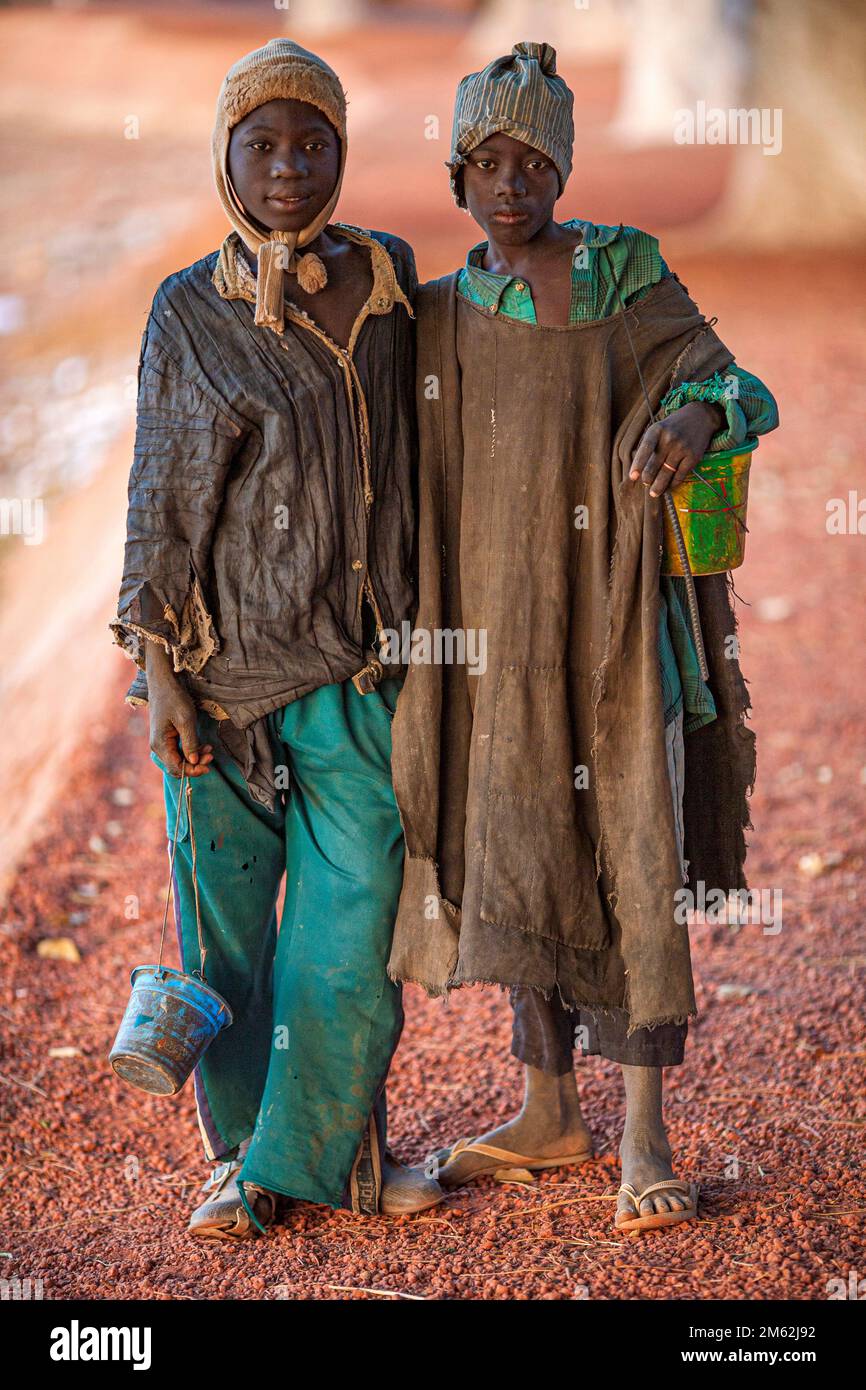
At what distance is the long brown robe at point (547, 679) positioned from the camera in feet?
9.55

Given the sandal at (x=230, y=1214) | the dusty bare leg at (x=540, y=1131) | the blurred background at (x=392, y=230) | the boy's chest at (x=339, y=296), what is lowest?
the sandal at (x=230, y=1214)

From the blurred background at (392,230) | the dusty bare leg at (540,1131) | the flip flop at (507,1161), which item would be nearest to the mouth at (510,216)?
the blurred background at (392,230)

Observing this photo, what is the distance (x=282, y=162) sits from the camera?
283 centimetres

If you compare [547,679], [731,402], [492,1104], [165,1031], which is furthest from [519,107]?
[492,1104]

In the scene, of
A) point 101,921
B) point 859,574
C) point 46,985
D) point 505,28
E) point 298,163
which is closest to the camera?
point 298,163

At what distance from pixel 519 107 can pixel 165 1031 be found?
1810mm

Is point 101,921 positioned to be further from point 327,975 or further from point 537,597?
point 537,597

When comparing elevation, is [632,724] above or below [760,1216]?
above

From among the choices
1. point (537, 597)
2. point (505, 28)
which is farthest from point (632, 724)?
point (505, 28)

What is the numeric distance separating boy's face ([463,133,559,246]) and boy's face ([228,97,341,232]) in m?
0.28

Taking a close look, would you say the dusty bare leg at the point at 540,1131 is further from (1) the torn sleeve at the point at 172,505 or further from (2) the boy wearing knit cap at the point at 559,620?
(1) the torn sleeve at the point at 172,505

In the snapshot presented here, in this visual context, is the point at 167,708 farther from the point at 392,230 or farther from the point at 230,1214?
the point at 392,230

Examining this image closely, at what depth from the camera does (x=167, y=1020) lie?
9.67 feet

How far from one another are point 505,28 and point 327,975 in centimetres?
2893
